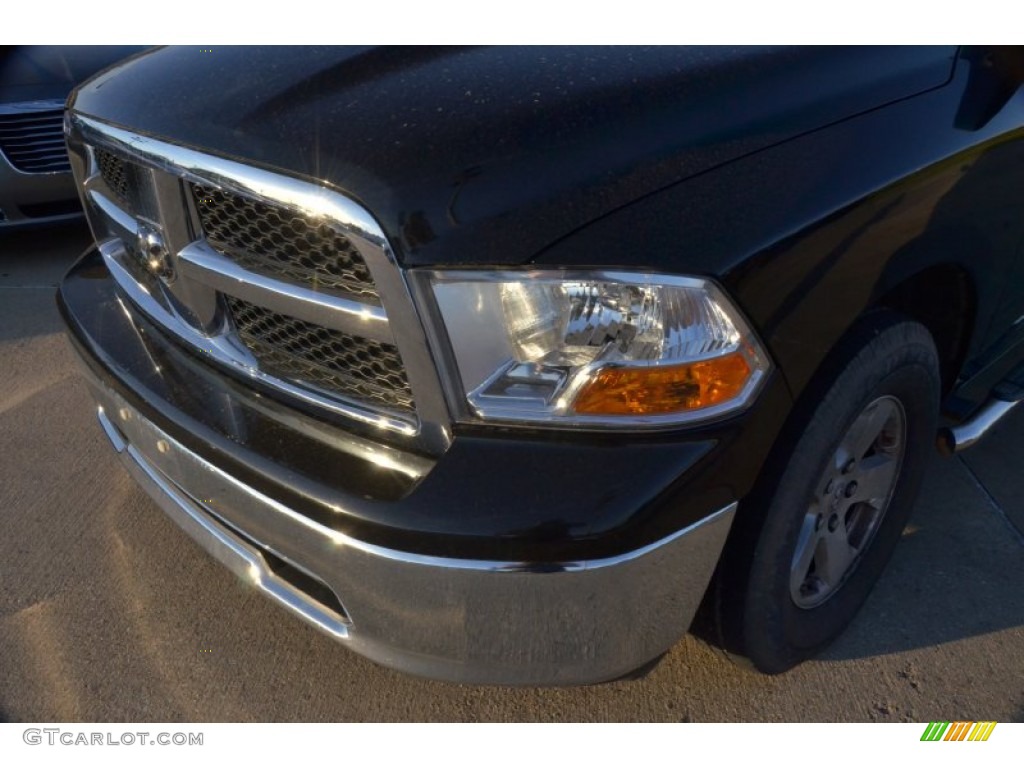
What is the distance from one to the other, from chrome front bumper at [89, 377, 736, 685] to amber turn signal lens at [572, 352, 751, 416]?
0.22 meters

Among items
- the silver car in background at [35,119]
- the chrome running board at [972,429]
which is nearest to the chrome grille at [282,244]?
the chrome running board at [972,429]

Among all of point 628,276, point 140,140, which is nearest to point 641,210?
point 628,276

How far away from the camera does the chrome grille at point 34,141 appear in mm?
4293

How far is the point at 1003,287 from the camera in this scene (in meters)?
2.34

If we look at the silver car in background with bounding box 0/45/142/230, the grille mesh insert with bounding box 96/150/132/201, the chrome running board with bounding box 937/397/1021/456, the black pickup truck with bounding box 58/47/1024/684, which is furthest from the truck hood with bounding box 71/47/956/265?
the silver car in background with bounding box 0/45/142/230

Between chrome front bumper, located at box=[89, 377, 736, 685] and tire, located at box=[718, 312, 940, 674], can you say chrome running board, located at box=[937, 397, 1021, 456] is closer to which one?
tire, located at box=[718, 312, 940, 674]

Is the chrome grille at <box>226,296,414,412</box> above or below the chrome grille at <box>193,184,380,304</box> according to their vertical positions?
below

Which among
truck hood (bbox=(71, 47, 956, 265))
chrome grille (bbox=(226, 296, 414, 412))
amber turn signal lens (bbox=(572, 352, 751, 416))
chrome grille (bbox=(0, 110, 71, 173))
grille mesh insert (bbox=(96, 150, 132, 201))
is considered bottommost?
chrome grille (bbox=(0, 110, 71, 173))

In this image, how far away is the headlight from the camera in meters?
1.50

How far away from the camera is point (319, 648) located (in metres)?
2.23

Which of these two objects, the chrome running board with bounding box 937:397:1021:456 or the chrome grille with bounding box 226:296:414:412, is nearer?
the chrome grille with bounding box 226:296:414:412

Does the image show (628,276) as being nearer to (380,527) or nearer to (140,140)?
(380,527)

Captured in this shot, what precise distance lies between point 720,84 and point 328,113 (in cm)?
76
